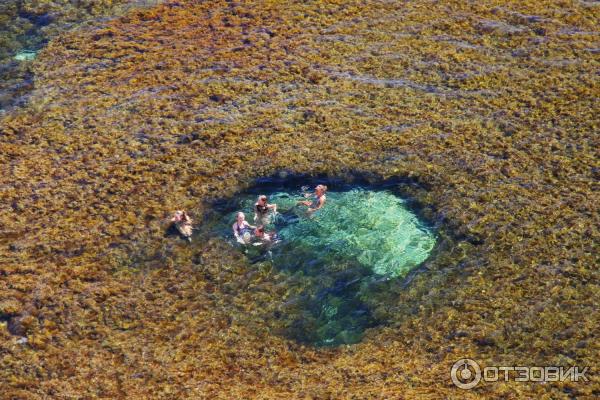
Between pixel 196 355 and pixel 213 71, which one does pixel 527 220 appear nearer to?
pixel 196 355

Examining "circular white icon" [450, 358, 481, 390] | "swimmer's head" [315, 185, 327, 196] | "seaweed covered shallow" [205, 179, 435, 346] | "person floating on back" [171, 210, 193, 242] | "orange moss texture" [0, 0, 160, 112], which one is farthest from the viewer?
"orange moss texture" [0, 0, 160, 112]

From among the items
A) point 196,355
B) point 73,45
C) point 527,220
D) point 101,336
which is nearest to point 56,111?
point 73,45

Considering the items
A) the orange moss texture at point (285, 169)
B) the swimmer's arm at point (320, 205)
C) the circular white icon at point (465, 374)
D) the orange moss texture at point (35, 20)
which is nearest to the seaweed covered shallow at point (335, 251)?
the swimmer's arm at point (320, 205)

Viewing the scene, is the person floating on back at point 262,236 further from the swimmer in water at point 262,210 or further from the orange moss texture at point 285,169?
the orange moss texture at point 285,169

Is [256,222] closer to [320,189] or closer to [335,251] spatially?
[320,189]

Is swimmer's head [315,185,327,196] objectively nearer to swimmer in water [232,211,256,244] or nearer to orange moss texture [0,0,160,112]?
swimmer in water [232,211,256,244]

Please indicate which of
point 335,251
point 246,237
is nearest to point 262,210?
point 246,237

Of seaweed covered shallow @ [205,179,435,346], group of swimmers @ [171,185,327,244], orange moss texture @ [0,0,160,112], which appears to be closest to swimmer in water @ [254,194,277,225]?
group of swimmers @ [171,185,327,244]
